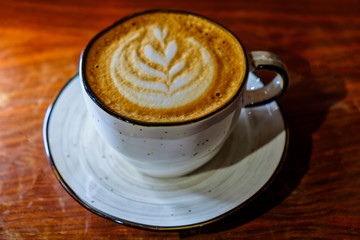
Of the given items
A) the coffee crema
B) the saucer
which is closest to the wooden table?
the saucer

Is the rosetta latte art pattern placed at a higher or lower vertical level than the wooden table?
higher

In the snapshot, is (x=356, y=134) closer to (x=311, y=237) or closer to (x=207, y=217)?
(x=311, y=237)

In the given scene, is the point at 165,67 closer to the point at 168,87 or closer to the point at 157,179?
the point at 168,87

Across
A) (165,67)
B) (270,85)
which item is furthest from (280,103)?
(165,67)

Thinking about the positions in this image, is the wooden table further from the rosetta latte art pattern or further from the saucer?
the rosetta latte art pattern

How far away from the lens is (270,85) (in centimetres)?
86

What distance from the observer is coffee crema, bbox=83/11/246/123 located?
69cm

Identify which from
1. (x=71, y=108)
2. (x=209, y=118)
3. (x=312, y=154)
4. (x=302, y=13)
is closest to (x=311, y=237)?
(x=312, y=154)

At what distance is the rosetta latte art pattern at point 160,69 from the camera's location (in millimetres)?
705

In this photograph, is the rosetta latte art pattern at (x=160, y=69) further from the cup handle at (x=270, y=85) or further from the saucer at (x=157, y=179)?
the saucer at (x=157, y=179)

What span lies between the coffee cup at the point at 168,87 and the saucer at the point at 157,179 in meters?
0.04

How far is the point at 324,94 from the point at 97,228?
0.65 meters

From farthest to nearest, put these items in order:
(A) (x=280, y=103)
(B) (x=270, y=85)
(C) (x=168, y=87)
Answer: (A) (x=280, y=103), (B) (x=270, y=85), (C) (x=168, y=87)

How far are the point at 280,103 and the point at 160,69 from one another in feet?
1.21
